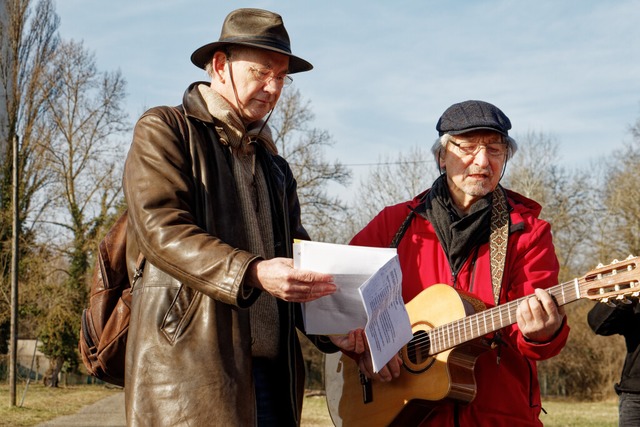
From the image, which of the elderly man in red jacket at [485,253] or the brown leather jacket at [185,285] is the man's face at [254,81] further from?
the elderly man in red jacket at [485,253]

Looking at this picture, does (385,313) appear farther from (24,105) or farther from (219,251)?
(24,105)

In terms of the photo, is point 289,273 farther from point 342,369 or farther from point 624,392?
point 624,392

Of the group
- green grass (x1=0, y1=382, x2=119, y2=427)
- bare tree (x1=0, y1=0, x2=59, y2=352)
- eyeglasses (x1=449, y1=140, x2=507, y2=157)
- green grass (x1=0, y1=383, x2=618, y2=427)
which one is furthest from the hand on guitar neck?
bare tree (x1=0, y1=0, x2=59, y2=352)

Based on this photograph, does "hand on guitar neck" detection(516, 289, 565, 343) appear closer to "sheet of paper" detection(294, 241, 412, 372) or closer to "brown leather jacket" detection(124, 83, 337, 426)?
"sheet of paper" detection(294, 241, 412, 372)

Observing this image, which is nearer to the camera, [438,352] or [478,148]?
[438,352]

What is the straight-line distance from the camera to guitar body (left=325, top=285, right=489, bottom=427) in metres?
3.88

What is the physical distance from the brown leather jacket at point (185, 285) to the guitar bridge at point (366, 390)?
1.27m

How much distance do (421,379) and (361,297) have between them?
1.13 m

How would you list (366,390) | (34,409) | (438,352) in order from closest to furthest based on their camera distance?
1. (438,352)
2. (366,390)
3. (34,409)

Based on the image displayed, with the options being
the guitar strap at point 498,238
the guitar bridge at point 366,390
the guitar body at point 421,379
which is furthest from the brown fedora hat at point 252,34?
the guitar bridge at point 366,390

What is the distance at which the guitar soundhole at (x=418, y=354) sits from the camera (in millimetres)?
4039

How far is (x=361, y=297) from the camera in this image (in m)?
3.02

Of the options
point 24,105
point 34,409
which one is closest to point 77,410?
point 34,409

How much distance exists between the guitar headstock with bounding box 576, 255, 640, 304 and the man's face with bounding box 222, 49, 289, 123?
1.49 metres
